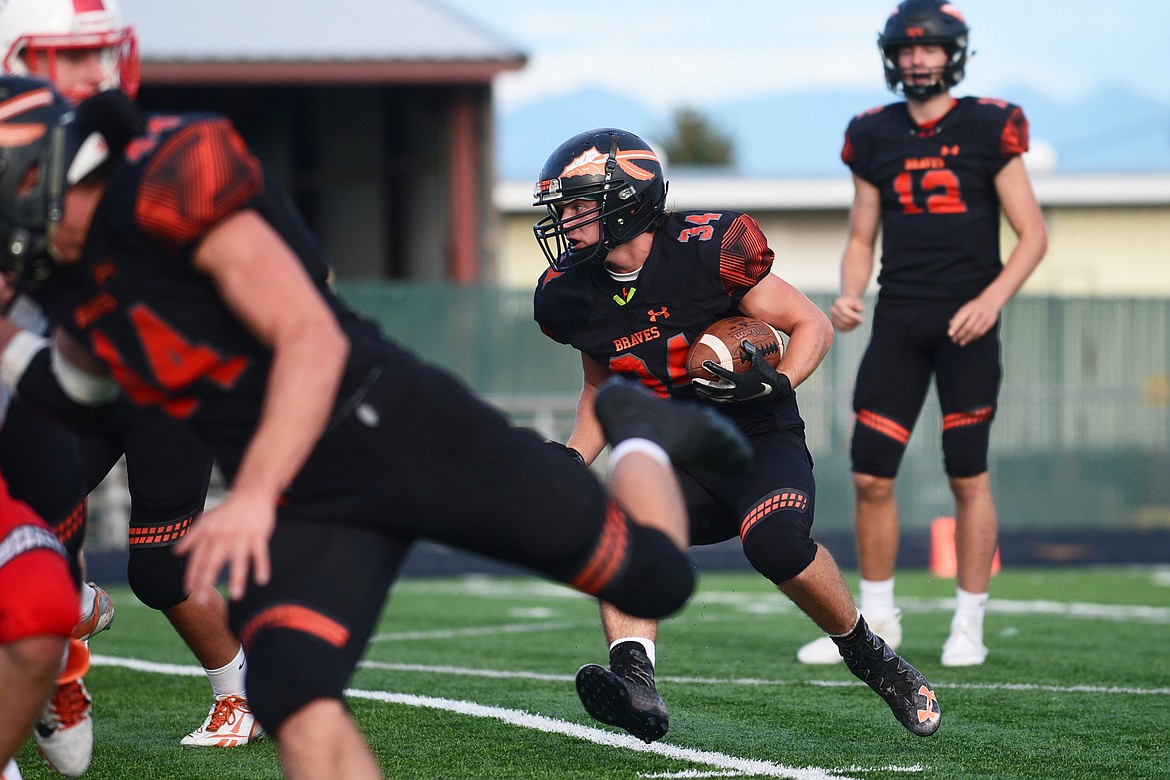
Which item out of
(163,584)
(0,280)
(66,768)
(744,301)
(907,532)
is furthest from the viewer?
(907,532)

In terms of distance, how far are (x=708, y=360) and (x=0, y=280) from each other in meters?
1.86

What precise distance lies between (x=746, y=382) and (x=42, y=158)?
6.78 feet

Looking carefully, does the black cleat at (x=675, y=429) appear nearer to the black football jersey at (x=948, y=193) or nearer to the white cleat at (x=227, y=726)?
the white cleat at (x=227, y=726)

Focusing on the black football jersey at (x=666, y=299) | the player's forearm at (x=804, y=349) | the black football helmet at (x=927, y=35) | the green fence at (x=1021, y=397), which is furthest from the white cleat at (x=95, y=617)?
the green fence at (x=1021, y=397)

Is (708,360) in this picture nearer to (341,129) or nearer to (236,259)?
(236,259)

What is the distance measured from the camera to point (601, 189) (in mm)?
4195

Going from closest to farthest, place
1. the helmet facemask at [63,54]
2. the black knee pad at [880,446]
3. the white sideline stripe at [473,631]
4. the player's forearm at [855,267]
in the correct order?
the helmet facemask at [63,54], the black knee pad at [880,446], the player's forearm at [855,267], the white sideline stripe at [473,631]

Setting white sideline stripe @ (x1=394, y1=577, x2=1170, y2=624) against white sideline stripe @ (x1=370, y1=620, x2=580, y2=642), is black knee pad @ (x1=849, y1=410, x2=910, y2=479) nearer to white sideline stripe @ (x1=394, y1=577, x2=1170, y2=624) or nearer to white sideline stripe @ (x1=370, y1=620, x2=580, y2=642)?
white sideline stripe @ (x1=370, y1=620, x2=580, y2=642)

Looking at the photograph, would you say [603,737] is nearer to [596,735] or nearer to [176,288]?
[596,735]

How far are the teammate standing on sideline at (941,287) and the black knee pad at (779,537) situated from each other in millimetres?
1693

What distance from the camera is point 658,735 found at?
382 centimetres

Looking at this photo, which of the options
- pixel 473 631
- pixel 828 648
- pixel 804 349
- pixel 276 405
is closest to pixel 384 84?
pixel 473 631

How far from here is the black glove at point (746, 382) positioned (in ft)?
13.5

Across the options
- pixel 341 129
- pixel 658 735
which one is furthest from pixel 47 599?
pixel 341 129
